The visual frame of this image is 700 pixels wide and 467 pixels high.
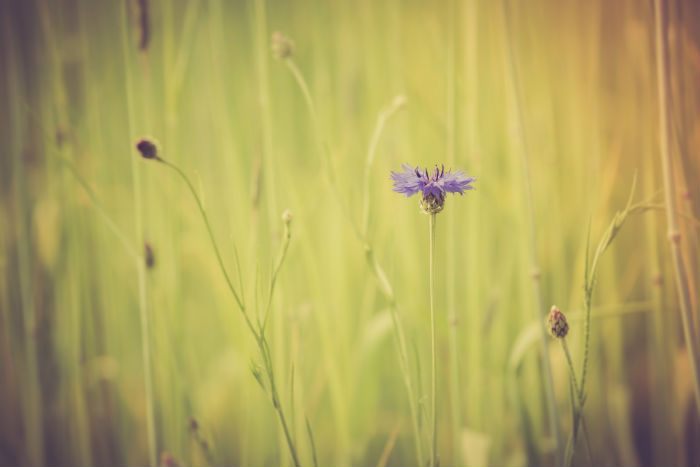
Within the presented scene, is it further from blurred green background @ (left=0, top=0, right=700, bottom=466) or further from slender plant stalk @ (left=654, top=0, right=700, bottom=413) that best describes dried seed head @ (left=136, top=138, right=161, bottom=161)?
slender plant stalk @ (left=654, top=0, right=700, bottom=413)

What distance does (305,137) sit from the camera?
1.16 meters

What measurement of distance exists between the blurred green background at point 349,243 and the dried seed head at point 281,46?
0.09 metres

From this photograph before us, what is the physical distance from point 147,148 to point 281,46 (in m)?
0.20

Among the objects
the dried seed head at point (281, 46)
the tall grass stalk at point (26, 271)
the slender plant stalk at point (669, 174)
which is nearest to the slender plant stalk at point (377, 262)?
the dried seed head at point (281, 46)

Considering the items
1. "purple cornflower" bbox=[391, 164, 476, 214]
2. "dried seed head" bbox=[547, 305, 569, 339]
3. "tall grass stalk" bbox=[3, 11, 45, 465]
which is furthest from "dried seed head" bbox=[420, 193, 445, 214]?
"tall grass stalk" bbox=[3, 11, 45, 465]

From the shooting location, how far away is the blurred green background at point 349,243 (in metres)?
0.57

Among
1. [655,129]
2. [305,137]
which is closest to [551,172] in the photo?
[655,129]

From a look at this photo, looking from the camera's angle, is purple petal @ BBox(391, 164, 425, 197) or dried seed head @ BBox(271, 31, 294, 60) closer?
purple petal @ BBox(391, 164, 425, 197)

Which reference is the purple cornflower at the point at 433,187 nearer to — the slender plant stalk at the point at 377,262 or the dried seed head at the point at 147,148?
the slender plant stalk at the point at 377,262

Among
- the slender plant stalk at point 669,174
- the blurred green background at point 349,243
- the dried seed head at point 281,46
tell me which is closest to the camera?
the slender plant stalk at point 669,174

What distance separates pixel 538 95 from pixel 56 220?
107 centimetres

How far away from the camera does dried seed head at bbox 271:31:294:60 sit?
47 cm

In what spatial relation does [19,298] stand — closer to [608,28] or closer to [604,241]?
[604,241]

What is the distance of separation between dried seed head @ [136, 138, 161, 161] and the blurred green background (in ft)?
0.43
